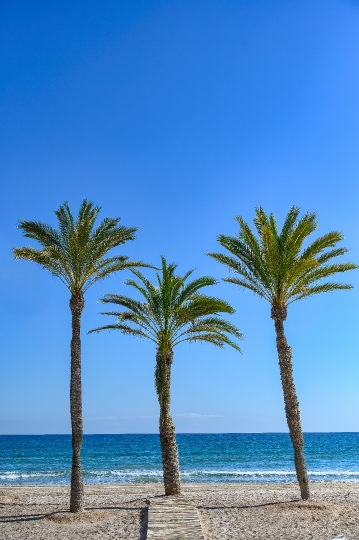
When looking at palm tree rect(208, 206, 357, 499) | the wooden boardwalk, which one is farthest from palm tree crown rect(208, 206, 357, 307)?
the wooden boardwalk

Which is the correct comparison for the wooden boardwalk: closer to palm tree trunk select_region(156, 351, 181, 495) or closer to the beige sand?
the beige sand

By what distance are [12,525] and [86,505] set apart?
3823 mm

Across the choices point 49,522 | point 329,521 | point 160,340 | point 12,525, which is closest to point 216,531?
point 329,521

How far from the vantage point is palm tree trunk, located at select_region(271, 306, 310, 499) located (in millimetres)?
17125

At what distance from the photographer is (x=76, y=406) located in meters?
16.4

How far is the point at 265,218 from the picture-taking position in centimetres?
1827

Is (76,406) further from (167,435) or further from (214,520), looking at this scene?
(214,520)

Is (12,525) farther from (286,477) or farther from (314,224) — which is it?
(286,477)

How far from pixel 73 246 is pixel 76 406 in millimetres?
5036

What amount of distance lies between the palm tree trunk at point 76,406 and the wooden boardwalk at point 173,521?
7.42 ft

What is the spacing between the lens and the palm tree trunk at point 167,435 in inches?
747

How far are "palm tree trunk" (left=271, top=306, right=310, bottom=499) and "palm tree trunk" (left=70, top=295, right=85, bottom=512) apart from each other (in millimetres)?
6653

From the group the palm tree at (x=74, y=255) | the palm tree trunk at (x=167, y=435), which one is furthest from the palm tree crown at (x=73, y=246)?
the palm tree trunk at (x=167, y=435)

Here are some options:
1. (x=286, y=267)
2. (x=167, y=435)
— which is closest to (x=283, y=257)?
(x=286, y=267)
